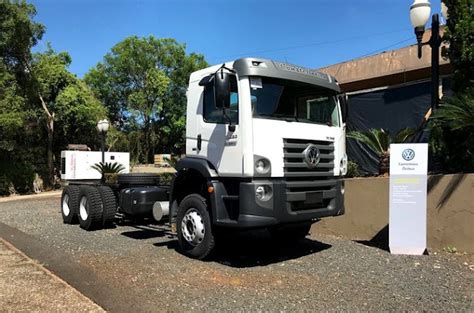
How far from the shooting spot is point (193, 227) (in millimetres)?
7785

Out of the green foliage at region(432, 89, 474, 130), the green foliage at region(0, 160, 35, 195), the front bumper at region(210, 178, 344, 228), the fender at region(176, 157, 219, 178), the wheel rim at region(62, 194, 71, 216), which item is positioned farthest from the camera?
the green foliage at region(0, 160, 35, 195)

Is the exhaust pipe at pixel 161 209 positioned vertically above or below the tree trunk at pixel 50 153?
below

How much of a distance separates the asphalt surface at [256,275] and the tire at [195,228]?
7.4 inches

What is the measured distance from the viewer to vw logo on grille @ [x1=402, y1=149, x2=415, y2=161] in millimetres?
7941

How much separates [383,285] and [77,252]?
5124 millimetres

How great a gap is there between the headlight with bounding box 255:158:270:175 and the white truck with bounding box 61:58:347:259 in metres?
0.01

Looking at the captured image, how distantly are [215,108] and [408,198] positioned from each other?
3.48 m

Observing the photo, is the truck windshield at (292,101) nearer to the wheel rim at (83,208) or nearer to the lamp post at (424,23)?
the lamp post at (424,23)

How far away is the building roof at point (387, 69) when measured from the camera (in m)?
12.3

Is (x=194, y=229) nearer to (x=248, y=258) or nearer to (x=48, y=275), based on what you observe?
(x=248, y=258)

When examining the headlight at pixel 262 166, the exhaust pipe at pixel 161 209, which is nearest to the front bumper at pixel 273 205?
the headlight at pixel 262 166

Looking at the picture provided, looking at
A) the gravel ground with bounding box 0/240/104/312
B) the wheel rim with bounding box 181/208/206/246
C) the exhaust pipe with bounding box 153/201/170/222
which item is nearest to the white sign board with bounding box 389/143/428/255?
the wheel rim with bounding box 181/208/206/246

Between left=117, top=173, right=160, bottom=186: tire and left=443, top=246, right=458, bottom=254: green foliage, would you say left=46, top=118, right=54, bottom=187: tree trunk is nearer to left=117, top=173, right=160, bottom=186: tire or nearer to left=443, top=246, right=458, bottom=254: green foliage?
left=117, top=173, right=160, bottom=186: tire

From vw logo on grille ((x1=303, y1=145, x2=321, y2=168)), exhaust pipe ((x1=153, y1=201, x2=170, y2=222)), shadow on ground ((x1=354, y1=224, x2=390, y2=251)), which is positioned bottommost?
shadow on ground ((x1=354, y1=224, x2=390, y2=251))
